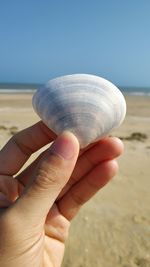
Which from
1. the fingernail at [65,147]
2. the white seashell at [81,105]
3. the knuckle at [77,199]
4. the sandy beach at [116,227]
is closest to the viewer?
the fingernail at [65,147]

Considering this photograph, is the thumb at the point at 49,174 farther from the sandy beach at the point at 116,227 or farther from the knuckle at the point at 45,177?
the sandy beach at the point at 116,227

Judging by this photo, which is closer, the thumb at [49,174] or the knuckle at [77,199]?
the thumb at [49,174]

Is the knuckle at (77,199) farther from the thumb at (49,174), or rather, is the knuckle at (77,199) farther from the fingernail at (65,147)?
the fingernail at (65,147)

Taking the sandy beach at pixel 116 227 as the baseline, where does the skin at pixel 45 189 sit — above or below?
above

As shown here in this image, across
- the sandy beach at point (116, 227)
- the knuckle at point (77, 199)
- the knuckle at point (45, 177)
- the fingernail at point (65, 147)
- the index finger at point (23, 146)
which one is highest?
the fingernail at point (65, 147)

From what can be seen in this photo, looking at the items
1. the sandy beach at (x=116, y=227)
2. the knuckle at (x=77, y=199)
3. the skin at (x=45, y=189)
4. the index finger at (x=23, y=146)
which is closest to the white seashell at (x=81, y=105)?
the skin at (x=45, y=189)

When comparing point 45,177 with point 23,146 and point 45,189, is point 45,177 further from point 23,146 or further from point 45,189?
point 23,146

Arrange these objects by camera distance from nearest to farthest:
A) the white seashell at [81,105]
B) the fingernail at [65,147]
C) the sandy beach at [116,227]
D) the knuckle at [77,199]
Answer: the fingernail at [65,147] → the white seashell at [81,105] → the knuckle at [77,199] → the sandy beach at [116,227]

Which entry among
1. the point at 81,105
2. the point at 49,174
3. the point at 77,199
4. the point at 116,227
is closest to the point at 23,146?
the point at 77,199

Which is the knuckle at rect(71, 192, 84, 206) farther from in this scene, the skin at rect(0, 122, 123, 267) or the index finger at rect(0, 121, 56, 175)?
the index finger at rect(0, 121, 56, 175)
